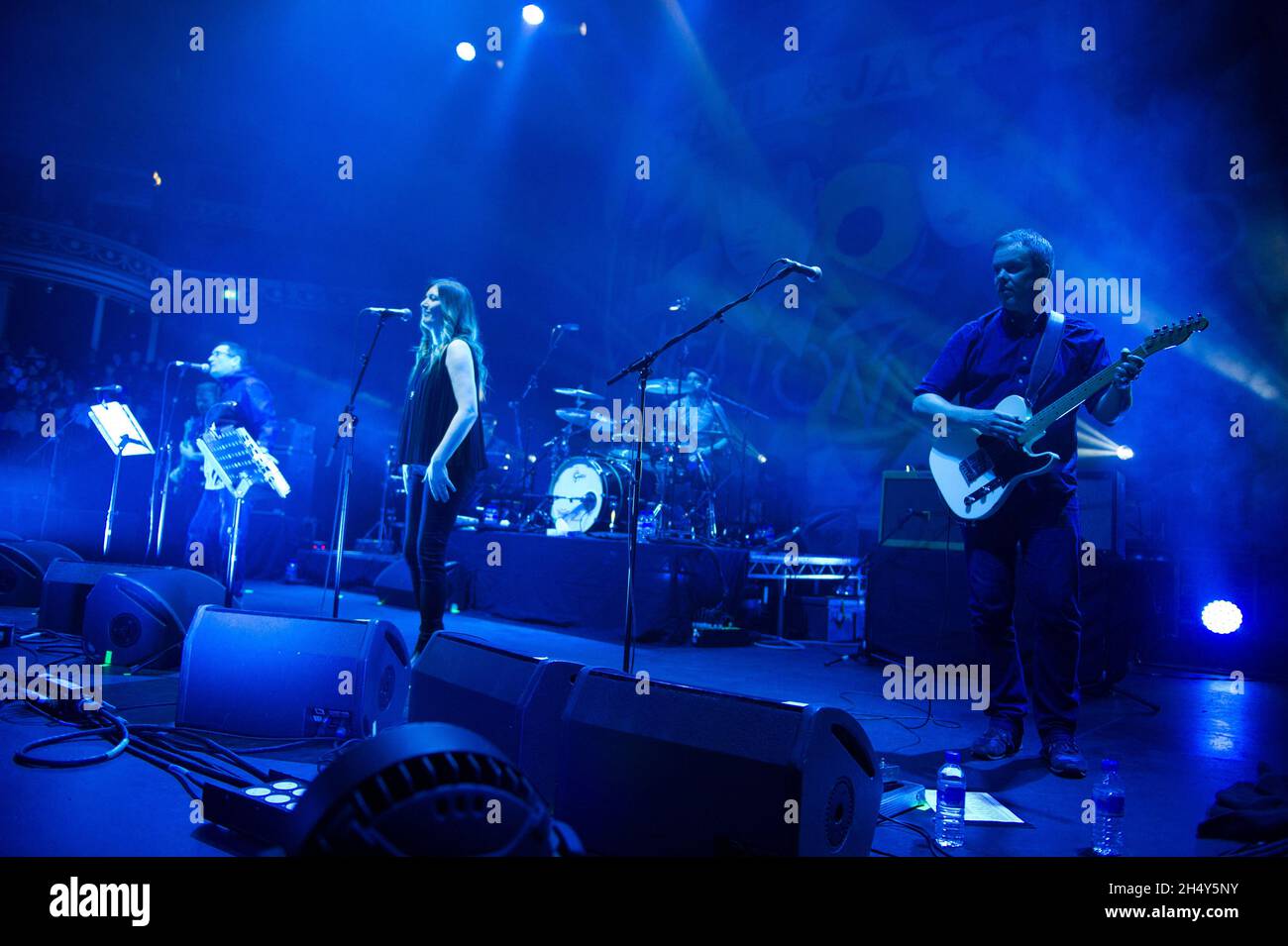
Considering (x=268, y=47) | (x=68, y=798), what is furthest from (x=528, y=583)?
(x=268, y=47)

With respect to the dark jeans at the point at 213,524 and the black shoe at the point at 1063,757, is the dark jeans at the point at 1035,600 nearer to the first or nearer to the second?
the black shoe at the point at 1063,757

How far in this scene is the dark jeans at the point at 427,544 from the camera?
147 inches

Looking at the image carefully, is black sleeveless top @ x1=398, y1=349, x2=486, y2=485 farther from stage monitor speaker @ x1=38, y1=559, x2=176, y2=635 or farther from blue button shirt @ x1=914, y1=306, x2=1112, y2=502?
blue button shirt @ x1=914, y1=306, x2=1112, y2=502

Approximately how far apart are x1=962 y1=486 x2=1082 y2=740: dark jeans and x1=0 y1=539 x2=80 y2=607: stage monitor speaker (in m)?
6.03

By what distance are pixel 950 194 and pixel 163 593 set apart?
28.4ft

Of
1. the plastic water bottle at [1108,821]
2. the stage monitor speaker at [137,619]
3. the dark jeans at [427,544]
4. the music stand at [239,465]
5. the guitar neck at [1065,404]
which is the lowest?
the plastic water bottle at [1108,821]

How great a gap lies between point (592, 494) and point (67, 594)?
4270 mm

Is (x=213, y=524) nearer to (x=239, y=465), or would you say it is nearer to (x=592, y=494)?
(x=239, y=465)

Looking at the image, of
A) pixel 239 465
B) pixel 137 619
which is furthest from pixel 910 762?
pixel 239 465

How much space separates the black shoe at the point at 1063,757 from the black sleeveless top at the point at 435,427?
2791 millimetres

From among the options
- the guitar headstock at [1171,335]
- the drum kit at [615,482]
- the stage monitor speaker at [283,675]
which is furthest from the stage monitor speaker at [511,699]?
the drum kit at [615,482]

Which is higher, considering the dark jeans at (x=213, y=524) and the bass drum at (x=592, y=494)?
the bass drum at (x=592, y=494)

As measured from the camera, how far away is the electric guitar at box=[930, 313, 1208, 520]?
9.27 ft

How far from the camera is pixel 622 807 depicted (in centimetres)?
175
